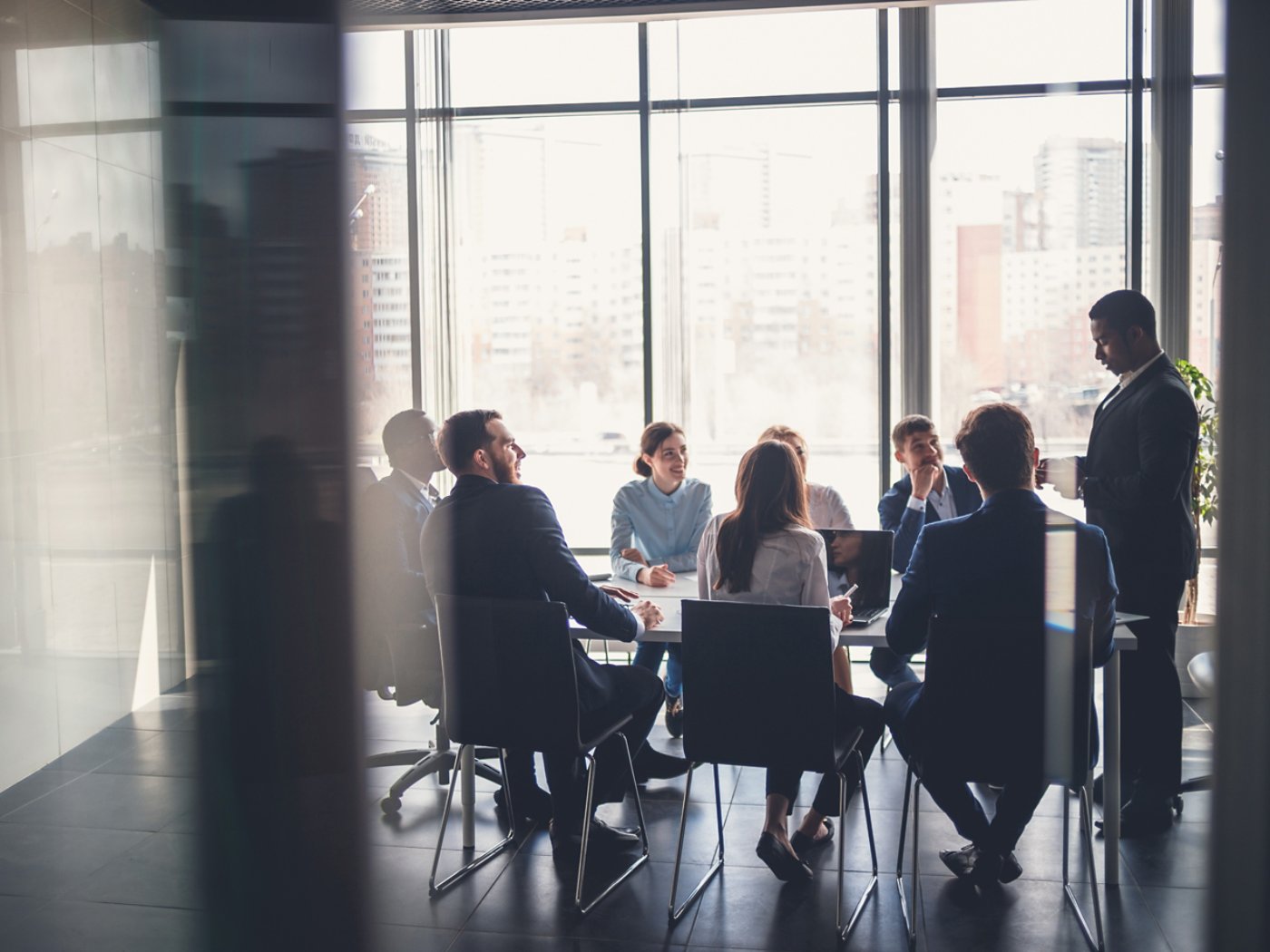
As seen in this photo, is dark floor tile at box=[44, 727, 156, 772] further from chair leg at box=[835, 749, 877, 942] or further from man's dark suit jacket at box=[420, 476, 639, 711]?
chair leg at box=[835, 749, 877, 942]

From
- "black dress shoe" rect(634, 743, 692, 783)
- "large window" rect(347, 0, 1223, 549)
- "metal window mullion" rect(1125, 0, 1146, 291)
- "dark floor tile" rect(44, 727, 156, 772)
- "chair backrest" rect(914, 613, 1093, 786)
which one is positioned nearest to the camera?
"dark floor tile" rect(44, 727, 156, 772)

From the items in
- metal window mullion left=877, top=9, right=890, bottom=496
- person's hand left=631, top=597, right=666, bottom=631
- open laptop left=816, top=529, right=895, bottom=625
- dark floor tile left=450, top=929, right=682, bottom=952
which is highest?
metal window mullion left=877, top=9, right=890, bottom=496

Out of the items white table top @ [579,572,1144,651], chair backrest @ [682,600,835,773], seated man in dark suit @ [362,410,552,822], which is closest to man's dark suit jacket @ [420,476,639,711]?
white table top @ [579,572,1144,651]

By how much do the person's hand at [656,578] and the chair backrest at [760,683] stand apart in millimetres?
996

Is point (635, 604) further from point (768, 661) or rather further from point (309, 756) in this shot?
point (309, 756)

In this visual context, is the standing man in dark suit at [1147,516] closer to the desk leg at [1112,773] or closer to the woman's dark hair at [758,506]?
the desk leg at [1112,773]

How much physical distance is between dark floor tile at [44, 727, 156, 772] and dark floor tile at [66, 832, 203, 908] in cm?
7

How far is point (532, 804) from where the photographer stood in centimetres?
318

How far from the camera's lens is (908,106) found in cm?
505

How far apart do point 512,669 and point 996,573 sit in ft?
3.97

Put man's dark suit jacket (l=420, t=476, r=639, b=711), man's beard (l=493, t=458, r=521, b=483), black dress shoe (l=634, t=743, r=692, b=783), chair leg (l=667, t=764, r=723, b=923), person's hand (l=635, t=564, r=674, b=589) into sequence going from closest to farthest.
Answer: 1. chair leg (l=667, t=764, r=723, b=923)
2. man's dark suit jacket (l=420, t=476, r=639, b=711)
3. man's beard (l=493, t=458, r=521, b=483)
4. black dress shoe (l=634, t=743, r=692, b=783)
5. person's hand (l=635, t=564, r=674, b=589)

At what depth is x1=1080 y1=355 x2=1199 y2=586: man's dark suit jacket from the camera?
2.98 meters

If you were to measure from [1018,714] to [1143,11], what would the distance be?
405 centimetres

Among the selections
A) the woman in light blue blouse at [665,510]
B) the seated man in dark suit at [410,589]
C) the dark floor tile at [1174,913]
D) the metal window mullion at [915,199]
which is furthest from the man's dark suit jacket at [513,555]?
the metal window mullion at [915,199]
